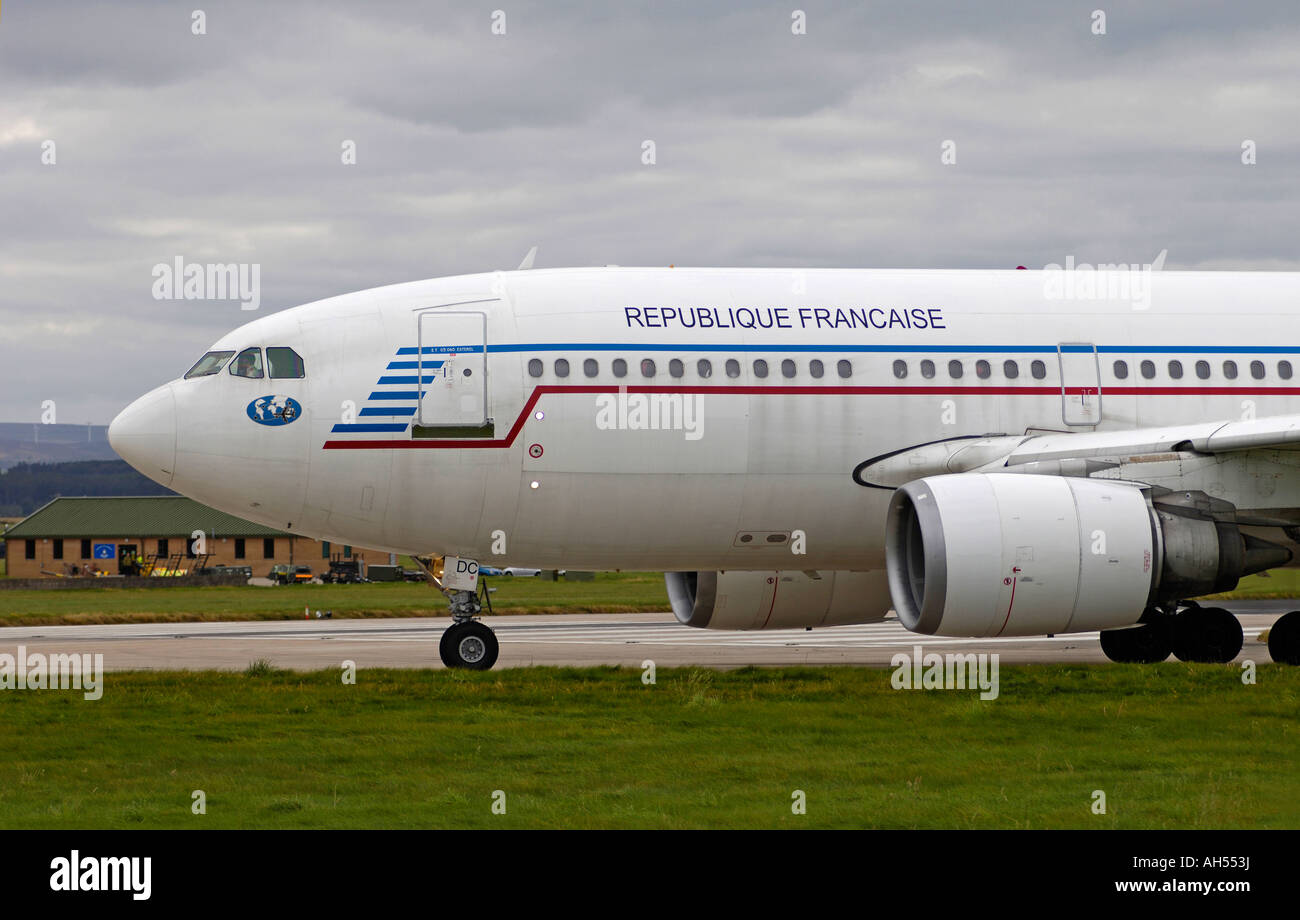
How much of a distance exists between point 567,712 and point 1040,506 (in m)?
4.93

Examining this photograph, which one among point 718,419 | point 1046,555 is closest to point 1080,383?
point 1046,555

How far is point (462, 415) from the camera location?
16688 mm

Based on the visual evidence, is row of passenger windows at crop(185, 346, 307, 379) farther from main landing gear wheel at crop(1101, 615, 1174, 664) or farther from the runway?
main landing gear wheel at crop(1101, 615, 1174, 664)

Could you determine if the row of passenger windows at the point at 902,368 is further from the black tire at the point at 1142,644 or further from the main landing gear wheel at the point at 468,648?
the black tire at the point at 1142,644

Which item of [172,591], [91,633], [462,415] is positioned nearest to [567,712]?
[462,415]

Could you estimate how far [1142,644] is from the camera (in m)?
19.2

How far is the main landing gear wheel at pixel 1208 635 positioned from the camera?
729 inches

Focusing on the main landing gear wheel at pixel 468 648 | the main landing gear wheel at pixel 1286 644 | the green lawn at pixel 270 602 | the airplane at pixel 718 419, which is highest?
the airplane at pixel 718 419

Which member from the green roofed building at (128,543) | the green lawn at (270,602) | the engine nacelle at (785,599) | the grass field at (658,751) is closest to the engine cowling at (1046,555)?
the grass field at (658,751)

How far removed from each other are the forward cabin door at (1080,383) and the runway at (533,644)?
3909 mm

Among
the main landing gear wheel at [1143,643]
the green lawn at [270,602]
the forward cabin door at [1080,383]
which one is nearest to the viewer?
the forward cabin door at [1080,383]

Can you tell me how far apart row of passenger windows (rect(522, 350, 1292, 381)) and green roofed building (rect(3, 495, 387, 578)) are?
223 feet

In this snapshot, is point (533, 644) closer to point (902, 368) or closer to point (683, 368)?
point (683, 368)

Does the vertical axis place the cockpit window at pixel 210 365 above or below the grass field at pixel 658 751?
above
